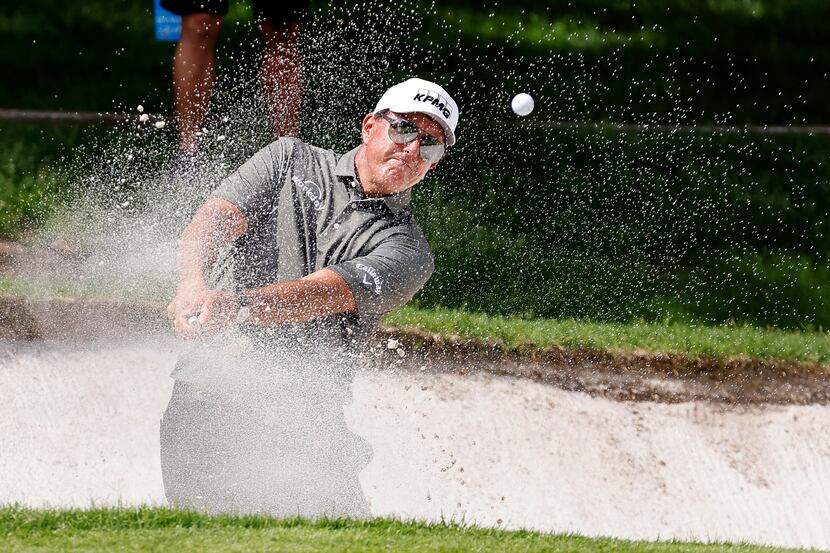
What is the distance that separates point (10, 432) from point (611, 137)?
469 centimetres

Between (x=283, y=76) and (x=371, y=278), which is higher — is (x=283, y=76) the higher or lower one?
the higher one

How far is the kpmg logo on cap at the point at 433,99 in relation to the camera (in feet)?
11.4

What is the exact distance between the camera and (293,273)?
138 inches

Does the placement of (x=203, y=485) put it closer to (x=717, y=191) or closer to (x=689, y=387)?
(x=689, y=387)

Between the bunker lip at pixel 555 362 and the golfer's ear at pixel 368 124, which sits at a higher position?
the golfer's ear at pixel 368 124

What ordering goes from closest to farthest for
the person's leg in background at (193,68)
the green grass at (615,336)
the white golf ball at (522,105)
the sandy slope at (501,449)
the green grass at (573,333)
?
the white golf ball at (522,105) < the sandy slope at (501,449) < the green grass at (573,333) < the green grass at (615,336) < the person's leg in background at (193,68)

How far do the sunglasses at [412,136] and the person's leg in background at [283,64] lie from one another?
260 centimetres

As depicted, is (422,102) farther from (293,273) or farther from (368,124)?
(293,273)

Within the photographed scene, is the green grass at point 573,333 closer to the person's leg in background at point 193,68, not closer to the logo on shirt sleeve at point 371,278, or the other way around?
the person's leg in background at point 193,68

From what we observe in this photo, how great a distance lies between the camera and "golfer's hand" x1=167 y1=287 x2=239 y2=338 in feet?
10.1

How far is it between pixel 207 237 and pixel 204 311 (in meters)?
0.44

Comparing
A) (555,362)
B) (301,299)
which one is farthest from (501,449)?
(301,299)

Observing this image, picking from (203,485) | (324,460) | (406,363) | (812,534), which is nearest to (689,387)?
(812,534)

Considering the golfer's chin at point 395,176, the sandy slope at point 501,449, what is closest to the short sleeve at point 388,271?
the golfer's chin at point 395,176
